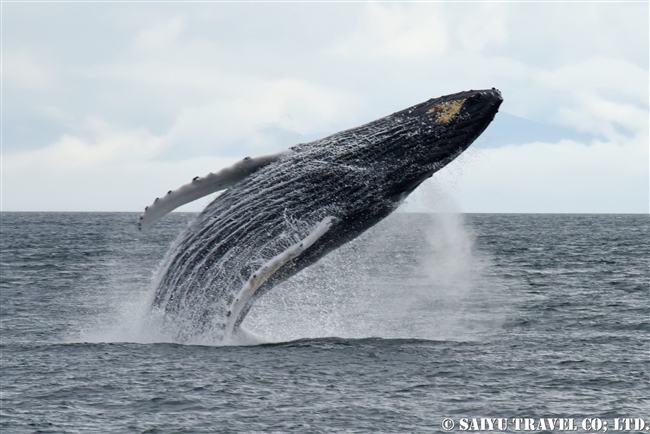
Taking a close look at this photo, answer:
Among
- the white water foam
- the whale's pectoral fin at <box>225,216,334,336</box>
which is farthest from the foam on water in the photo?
the whale's pectoral fin at <box>225,216,334,336</box>

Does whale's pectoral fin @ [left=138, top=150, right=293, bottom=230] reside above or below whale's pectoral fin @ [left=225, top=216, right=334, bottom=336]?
above

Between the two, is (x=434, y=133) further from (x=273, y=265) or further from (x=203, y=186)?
(x=203, y=186)

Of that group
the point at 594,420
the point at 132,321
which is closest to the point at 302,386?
the point at 594,420

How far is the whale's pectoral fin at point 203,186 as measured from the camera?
11.9 m

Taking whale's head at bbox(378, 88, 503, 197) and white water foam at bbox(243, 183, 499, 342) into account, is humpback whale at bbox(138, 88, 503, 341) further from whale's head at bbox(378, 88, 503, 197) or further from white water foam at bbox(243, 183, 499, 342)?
white water foam at bbox(243, 183, 499, 342)

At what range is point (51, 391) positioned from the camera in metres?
11.1

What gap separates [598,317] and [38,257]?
27.4 meters

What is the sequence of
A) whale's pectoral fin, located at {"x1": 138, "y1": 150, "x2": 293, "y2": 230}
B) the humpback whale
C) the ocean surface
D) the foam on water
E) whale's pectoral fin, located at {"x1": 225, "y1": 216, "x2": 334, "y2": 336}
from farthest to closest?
the foam on water, whale's pectoral fin, located at {"x1": 138, "y1": 150, "x2": 293, "y2": 230}, the humpback whale, whale's pectoral fin, located at {"x1": 225, "y1": 216, "x2": 334, "y2": 336}, the ocean surface

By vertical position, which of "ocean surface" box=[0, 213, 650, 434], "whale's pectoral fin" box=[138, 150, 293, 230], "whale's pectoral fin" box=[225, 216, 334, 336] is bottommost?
"ocean surface" box=[0, 213, 650, 434]

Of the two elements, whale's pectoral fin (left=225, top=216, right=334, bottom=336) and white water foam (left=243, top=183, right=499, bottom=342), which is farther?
white water foam (left=243, top=183, right=499, bottom=342)

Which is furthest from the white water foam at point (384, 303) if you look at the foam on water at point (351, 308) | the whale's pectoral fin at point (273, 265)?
the whale's pectoral fin at point (273, 265)

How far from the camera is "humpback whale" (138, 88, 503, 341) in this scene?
11.6 m

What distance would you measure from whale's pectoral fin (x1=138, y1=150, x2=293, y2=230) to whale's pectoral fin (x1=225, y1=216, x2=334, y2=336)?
4.21ft

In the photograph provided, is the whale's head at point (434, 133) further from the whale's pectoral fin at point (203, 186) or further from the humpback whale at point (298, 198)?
the whale's pectoral fin at point (203, 186)
